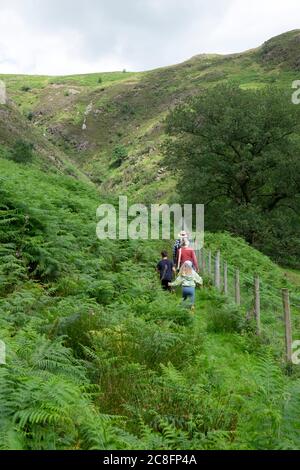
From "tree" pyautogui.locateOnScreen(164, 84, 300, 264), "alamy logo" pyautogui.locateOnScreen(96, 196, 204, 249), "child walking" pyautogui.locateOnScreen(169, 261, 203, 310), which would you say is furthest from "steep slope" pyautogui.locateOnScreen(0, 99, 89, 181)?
"child walking" pyautogui.locateOnScreen(169, 261, 203, 310)

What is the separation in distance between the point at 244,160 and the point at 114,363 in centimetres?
2914

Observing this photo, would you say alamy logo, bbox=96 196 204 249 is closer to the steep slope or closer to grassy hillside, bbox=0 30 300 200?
the steep slope

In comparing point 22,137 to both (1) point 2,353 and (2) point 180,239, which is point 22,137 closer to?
(2) point 180,239

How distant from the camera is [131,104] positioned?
13938 cm

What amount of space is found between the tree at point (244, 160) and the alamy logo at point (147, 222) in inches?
58.3

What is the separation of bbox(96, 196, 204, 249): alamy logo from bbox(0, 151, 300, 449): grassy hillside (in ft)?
13.8

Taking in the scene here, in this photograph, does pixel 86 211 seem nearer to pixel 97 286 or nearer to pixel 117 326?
pixel 97 286

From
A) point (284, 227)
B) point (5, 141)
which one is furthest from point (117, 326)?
point (5, 141)

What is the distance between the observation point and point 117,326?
801 centimetres

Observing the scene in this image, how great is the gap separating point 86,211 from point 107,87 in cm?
14782

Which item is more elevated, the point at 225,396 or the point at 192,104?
the point at 192,104

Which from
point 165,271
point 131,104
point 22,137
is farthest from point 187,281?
point 131,104

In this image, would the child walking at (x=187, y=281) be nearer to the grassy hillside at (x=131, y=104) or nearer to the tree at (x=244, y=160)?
the tree at (x=244, y=160)

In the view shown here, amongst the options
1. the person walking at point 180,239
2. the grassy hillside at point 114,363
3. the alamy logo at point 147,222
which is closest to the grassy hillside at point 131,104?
the alamy logo at point 147,222
